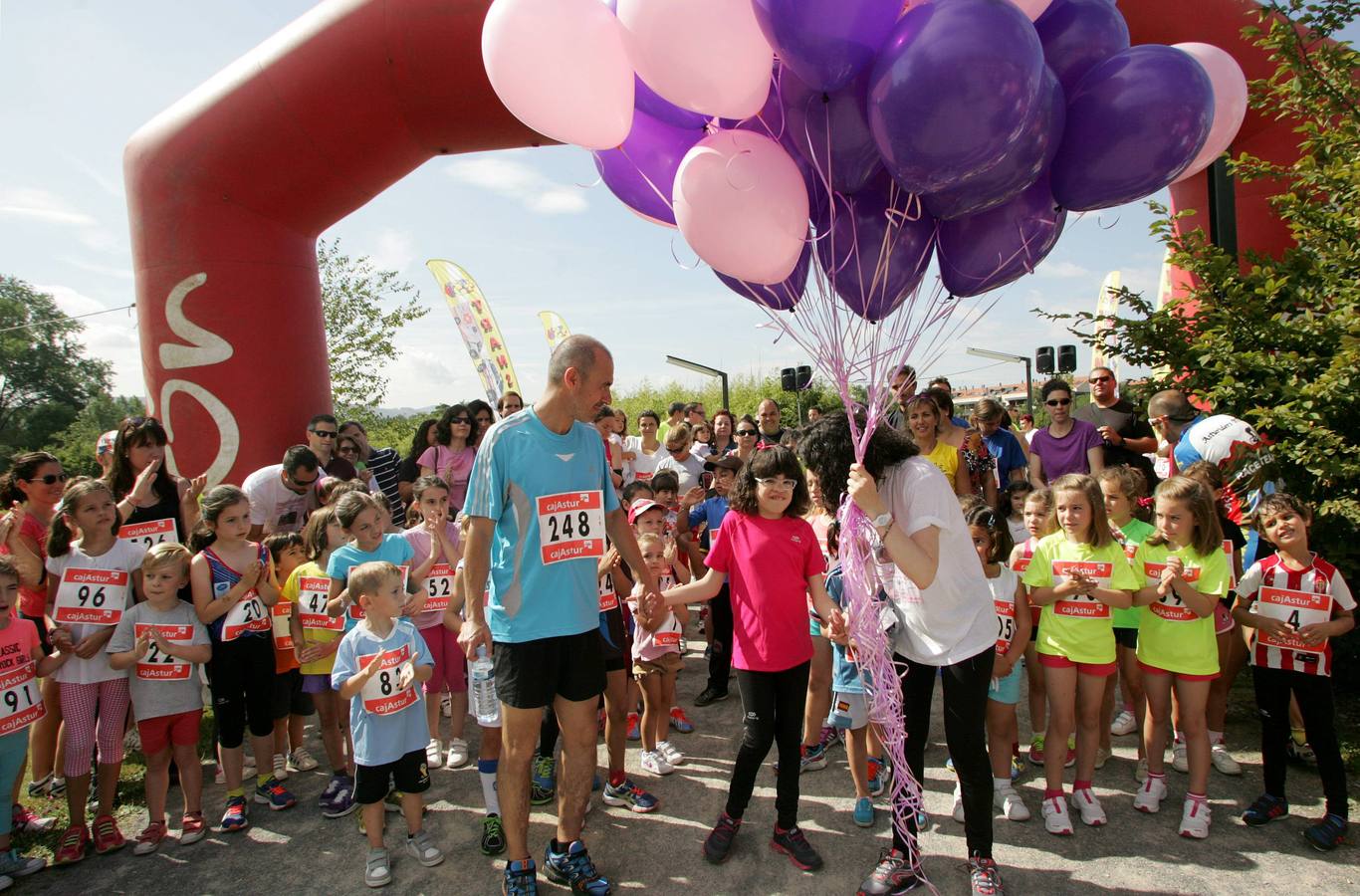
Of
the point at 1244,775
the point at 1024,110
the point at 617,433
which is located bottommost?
the point at 1244,775

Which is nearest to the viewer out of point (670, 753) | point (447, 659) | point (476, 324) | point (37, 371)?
point (670, 753)


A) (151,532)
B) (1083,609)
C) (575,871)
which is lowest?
(575,871)

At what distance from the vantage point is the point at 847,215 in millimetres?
2814

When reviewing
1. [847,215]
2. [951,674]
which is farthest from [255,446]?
[951,674]

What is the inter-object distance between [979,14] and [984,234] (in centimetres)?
91

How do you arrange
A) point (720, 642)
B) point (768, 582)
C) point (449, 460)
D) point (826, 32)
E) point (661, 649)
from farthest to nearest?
point (449, 460)
point (720, 642)
point (661, 649)
point (768, 582)
point (826, 32)

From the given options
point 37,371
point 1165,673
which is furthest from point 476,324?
point 37,371

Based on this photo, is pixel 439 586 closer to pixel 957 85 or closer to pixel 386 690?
pixel 386 690

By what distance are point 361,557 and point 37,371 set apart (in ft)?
180

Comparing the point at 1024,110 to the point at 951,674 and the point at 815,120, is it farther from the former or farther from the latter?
the point at 951,674

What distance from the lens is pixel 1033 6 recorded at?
2.59 metres

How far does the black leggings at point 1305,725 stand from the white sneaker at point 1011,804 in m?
1.03

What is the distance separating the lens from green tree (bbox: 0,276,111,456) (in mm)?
41022

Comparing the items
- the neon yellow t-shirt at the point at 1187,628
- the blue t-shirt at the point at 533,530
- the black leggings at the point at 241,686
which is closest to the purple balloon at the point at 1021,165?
the blue t-shirt at the point at 533,530
